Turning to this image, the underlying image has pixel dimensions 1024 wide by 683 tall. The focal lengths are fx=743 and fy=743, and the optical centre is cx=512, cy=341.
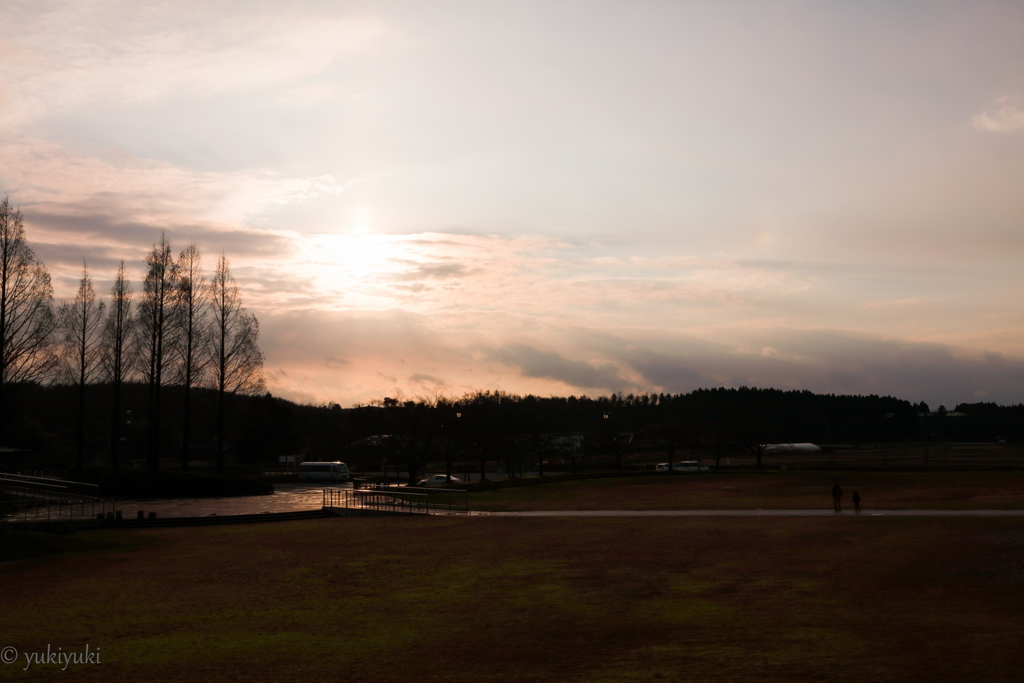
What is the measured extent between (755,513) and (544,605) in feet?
63.1

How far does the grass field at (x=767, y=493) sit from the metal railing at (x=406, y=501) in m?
1.69

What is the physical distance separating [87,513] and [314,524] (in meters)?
10.6

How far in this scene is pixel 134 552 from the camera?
26172mm

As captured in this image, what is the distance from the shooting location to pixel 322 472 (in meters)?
62.2

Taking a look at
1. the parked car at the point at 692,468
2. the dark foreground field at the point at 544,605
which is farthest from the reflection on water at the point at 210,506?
the parked car at the point at 692,468

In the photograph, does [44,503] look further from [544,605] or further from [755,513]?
[755,513]

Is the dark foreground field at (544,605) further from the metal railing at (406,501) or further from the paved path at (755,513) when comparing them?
the metal railing at (406,501)

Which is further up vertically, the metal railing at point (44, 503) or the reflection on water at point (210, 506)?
the metal railing at point (44, 503)

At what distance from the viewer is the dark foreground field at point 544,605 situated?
12836 millimetres

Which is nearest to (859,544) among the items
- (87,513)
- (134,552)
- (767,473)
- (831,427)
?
(134,552)

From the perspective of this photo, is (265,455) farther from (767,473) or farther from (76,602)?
(76,602)

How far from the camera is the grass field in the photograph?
36.6 meters

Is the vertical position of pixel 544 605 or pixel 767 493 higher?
pixel 544 605

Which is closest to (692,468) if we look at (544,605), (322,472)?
(322,472)
